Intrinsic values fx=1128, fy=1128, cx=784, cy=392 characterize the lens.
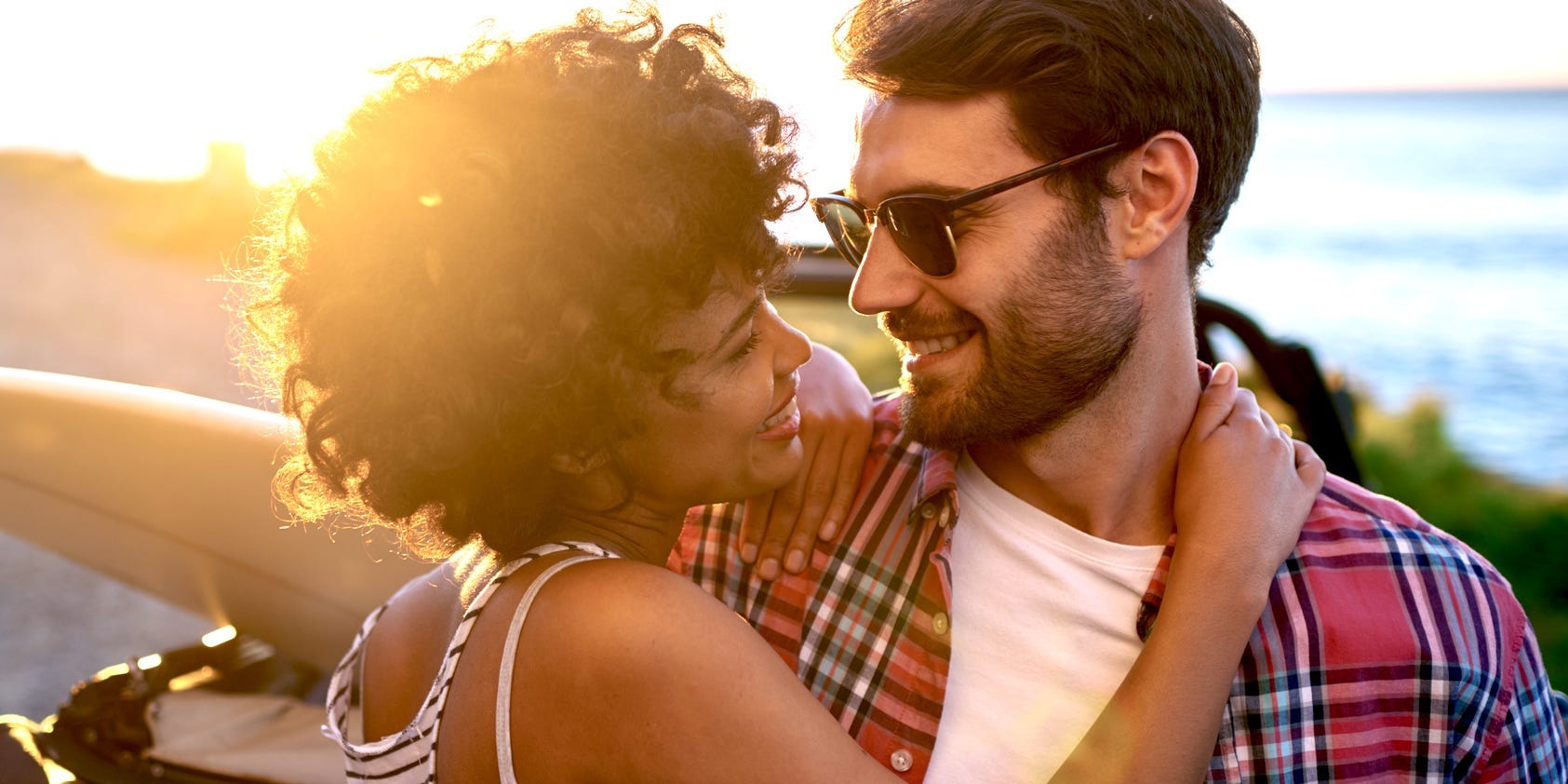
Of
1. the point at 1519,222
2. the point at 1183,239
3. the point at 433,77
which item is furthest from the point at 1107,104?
the point at 1519,222

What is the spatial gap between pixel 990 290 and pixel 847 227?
375 mm

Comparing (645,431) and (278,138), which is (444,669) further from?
(278,138)

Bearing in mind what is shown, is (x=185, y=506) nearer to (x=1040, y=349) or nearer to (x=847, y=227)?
(x=847, y=227)

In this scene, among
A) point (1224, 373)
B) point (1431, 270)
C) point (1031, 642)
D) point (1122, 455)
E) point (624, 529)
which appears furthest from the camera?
point (1431, 270)

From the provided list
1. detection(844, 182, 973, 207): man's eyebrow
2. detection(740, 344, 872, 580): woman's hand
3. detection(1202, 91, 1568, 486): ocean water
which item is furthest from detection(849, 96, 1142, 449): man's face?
detection(1202, 91, 1568, 486): ocean water

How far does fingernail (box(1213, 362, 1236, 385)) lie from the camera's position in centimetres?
239

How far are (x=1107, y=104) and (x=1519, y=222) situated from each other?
102 ft

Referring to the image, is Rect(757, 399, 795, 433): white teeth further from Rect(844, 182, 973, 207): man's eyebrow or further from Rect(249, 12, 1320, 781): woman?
Rect(844, 182, 973, 207): man's eyebrow

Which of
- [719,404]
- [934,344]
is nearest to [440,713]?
[719,404]

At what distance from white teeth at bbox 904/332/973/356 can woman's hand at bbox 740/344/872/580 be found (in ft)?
0.69

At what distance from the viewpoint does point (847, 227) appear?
2.44m

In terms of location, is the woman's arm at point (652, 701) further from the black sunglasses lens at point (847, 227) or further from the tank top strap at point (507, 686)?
the black sunglasses lens at point (847, 227)

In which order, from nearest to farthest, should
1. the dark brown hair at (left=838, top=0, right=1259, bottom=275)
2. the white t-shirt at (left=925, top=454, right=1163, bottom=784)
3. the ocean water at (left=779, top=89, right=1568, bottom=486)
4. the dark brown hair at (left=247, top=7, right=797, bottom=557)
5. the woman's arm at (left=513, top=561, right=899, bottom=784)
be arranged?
the woman's arm at (left=513, top=561, right=899, bottom=784) → the dark brown hair at (left=247, top=7, right=797, bottom=557) → the white t-shirt at (left=925, top=454, right=1163, bottom=784) → the dark brown hair at (left=838, top=0, right=1259, bottom=275) → the ocean water at (left=779, top=89, right=1568, bottom=486)

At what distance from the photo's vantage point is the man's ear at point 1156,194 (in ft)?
7.55
